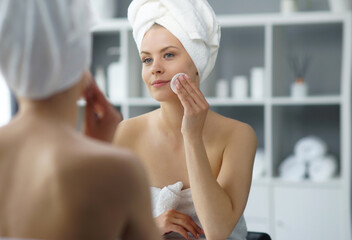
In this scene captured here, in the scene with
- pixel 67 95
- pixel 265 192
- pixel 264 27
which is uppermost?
pixel 264 27

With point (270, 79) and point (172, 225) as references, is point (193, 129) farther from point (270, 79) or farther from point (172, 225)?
point (270, 79)

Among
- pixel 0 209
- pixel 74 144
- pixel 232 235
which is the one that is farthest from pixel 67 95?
pixel 232 235

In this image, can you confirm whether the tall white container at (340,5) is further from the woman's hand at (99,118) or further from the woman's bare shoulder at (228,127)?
the woman's hand at (99,118)

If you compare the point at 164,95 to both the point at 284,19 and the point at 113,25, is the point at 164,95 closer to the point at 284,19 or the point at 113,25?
the point at 284,19

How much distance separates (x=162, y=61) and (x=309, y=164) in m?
2.29

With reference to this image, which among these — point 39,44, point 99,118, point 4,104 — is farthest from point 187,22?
point 4,104

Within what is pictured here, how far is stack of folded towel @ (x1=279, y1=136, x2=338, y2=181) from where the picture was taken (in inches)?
135

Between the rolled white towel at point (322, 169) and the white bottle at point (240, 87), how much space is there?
0.71 meters

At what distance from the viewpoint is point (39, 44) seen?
2.15 feet

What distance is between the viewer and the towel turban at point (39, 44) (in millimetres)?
653

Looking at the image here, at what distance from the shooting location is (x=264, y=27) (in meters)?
3.86

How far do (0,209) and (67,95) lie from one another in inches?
7.4

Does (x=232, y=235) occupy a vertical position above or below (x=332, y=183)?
above

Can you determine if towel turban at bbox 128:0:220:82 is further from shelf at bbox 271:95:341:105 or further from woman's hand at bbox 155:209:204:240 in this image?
shelf at bbox 271:95:341:105
